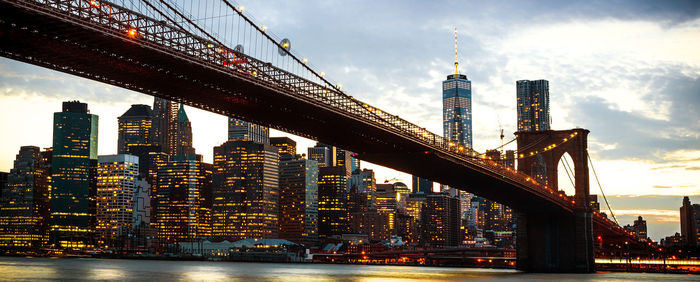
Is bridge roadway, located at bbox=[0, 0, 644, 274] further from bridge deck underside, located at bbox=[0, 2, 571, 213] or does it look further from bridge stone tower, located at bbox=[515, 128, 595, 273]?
bridge stone tower, located at bbox=[515, 128, 595, 273]

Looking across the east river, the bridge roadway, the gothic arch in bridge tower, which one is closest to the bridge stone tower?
the gothic arch in bridge tower

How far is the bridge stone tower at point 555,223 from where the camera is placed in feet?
223

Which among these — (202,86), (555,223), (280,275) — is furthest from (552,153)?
(202,86)

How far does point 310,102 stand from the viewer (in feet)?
139

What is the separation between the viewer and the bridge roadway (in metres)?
29.4

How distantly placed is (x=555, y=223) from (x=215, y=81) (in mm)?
41710

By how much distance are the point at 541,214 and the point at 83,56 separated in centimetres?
4805

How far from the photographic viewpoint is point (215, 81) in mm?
37875

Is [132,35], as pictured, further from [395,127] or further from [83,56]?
[395,127]

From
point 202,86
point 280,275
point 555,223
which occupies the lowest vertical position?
point 280,275

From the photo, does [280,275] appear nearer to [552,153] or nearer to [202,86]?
[552,153]

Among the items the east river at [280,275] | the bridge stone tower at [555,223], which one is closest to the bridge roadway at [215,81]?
the bridge stone tower at [555,223]

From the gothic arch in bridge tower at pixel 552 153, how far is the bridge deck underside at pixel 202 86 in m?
9.71

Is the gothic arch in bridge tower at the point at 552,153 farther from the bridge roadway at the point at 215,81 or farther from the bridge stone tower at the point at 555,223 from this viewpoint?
the bridge roadway at the point at 215,81
